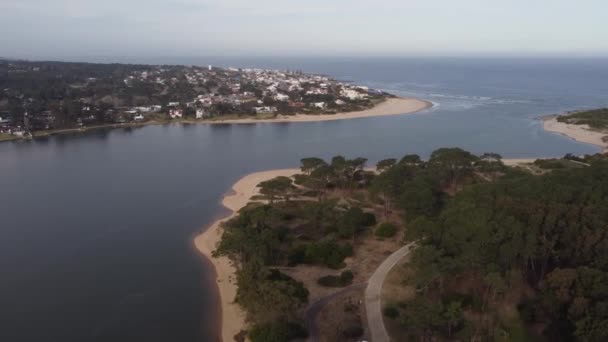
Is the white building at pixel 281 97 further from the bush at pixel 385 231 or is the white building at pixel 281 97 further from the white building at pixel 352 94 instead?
the bush at pixel 385 231

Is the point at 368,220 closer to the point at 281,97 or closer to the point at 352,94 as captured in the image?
the point at 281,97

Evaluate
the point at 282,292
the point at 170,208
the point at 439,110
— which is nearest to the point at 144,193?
the point at 170,208

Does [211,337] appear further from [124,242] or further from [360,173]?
[360,173]

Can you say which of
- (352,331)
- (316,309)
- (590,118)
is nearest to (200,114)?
(316,309)

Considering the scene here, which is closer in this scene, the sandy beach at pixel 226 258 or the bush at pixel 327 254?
the sandy beach at pixel 226 258

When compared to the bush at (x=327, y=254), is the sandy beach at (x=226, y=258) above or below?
below

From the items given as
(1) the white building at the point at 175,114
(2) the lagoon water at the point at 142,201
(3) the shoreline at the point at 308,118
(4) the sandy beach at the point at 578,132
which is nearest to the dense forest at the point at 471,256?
(2) the lagoon water at the point at 142,201
